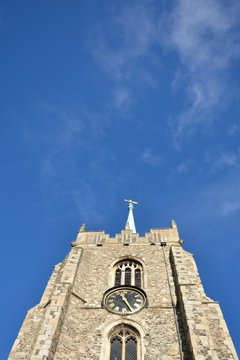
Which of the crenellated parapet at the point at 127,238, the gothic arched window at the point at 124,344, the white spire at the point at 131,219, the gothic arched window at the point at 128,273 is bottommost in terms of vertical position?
the gothic arched window at the point at 124,344

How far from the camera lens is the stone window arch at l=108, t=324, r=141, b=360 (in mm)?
14148

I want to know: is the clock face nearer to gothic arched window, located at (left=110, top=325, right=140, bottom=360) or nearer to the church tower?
the church tower

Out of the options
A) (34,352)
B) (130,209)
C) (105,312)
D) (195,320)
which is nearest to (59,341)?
(34,352)

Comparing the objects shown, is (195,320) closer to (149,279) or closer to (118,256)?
(149,279)

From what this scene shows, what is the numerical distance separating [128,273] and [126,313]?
365 centimetres

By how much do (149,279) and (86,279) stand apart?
3.57m

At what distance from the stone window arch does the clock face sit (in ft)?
2.89

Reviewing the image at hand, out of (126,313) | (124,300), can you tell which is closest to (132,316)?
(126,313)

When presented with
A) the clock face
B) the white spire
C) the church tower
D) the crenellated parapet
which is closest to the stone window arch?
the church tower

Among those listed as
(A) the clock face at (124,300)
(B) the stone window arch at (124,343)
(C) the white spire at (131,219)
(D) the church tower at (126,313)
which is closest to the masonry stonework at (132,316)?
(D) the church tower at (126,313)

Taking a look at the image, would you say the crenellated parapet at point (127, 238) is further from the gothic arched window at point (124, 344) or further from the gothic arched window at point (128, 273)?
the gothic arched window at point (124, 344)

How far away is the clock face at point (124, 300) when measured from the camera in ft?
53.2

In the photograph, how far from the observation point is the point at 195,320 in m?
14.0

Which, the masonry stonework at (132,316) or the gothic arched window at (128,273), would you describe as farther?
the gothic arched window at (128,273)
